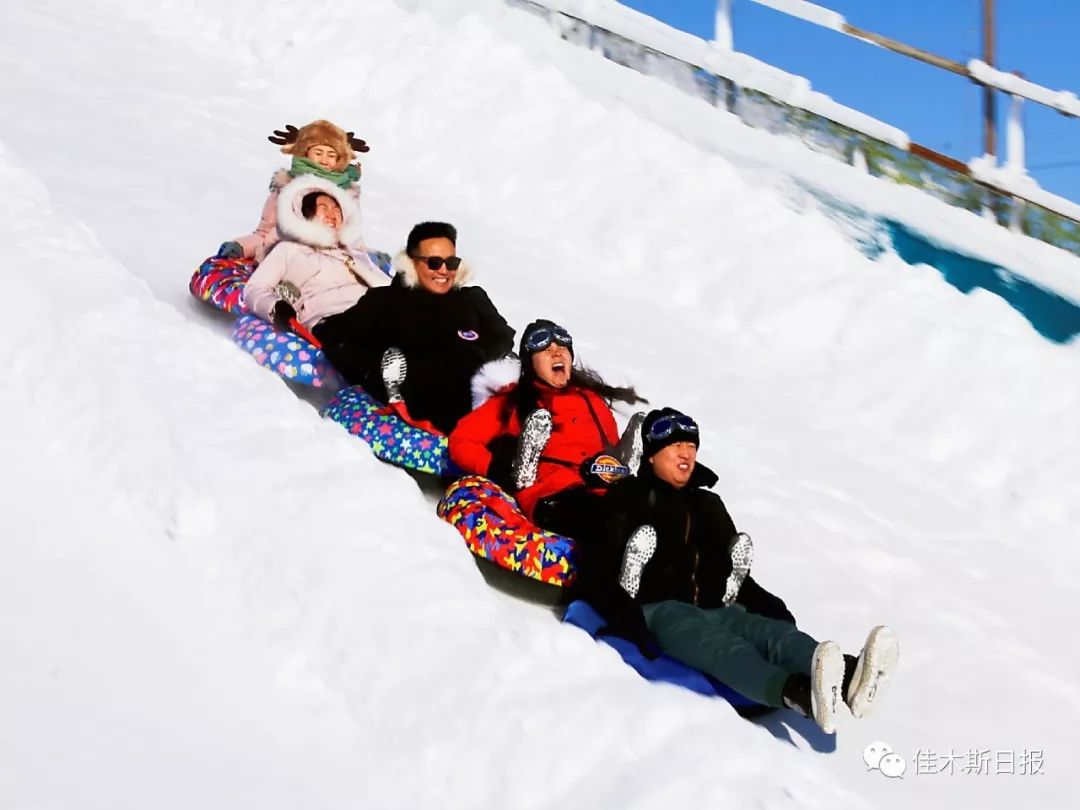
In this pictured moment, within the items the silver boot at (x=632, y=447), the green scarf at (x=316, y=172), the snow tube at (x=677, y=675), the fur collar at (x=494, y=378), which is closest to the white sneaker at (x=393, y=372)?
the fur collar at (x=494, y=378)

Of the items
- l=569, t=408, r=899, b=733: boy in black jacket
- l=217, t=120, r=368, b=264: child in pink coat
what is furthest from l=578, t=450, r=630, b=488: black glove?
l=217, t=120, r=368, b=264: child in pink coat

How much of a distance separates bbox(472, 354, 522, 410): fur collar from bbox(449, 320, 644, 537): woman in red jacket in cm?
4

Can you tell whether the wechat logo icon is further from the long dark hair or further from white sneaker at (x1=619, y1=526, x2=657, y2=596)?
the long dark hair

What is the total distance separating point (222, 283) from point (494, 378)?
1.44 meters

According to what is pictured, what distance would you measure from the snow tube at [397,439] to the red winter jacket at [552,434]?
0.11 metres

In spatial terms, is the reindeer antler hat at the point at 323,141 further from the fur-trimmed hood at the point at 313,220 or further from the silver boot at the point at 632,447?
the silver boot at the point at 632,447

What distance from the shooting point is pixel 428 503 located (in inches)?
177

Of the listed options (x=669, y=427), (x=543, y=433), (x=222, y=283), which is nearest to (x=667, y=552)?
(x=669, y=427)

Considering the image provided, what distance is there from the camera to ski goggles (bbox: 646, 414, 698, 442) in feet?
12.4

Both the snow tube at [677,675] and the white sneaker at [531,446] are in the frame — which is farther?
the white sneaker at [531,446]

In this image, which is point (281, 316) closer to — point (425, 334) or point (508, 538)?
point (425, 334)

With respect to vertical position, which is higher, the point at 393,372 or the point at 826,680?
the point at 393,372

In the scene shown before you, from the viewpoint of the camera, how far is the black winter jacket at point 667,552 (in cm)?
368

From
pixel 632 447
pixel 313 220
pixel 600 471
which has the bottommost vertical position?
pixel 600 471
